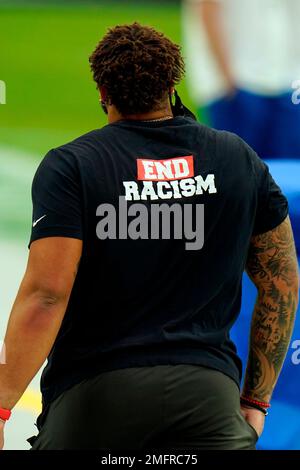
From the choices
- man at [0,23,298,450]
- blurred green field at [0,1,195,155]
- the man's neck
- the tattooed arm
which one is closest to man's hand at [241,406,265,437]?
the tattooed arm

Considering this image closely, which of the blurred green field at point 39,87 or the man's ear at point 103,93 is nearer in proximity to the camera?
the man's ear at point 103,93

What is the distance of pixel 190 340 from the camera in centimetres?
216

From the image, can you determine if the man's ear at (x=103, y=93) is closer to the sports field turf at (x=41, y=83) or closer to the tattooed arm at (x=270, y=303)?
the tattooed arm at (x=270, y=303)

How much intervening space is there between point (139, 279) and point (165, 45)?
552 millimetres

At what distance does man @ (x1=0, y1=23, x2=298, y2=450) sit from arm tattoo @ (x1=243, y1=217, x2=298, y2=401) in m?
0.14

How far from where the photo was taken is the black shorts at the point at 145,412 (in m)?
2.10

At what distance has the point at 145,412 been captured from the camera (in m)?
2.09

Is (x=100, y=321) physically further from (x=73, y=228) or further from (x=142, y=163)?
(x=142, y=163)

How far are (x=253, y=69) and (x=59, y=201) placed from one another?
3406 millimetres

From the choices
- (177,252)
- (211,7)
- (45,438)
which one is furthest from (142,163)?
(211,7)

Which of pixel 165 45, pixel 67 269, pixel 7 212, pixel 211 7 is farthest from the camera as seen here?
pixel 7 212

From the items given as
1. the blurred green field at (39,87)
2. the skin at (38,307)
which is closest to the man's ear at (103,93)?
the skin at (38,307)

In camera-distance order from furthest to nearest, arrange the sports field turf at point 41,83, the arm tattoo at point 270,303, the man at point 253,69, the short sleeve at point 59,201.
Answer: the sports field turf at point 41,83 < the man at point 253,69 < the arm tattoo at point 270,303 < the short sleeve at point 59,201
